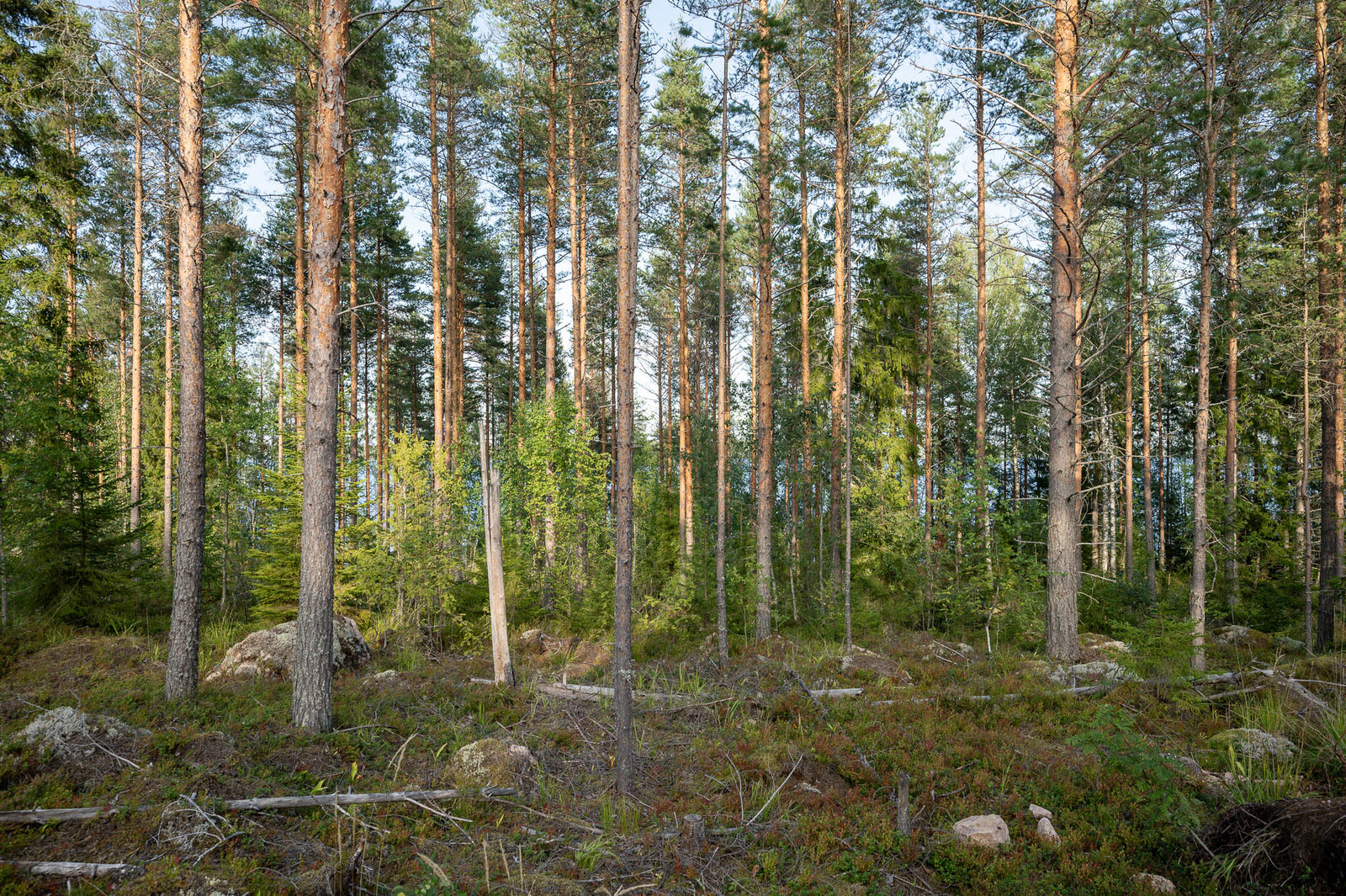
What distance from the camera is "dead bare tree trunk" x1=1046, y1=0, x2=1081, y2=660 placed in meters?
8.88

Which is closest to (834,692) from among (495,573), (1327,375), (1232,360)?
(495,573)

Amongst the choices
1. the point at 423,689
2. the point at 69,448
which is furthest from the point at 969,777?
the point at 69,448

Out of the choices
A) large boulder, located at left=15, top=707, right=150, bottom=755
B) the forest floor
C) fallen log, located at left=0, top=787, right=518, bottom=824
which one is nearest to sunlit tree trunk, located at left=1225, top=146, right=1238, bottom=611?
the forest floor

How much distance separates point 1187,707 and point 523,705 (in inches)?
344

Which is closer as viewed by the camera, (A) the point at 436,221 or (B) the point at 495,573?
(B) the point at 495,573

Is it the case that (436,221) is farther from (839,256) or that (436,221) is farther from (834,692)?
(834,692)

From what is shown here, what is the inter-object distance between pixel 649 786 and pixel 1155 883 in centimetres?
432

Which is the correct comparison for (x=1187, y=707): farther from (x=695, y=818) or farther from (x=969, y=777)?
(x=695, y=818)

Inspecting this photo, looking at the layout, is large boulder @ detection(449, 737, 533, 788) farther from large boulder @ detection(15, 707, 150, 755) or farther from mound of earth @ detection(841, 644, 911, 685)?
mound of earth @ detection(841, 644, 911, 685)

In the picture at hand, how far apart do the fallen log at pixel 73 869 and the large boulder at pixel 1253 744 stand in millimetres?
9024

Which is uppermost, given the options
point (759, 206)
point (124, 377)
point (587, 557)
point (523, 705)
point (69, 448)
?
point (759, 206)

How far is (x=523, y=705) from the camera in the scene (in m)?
8.38

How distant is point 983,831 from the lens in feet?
16.9

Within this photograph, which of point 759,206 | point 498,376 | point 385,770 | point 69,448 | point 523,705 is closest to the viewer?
point 385,770
